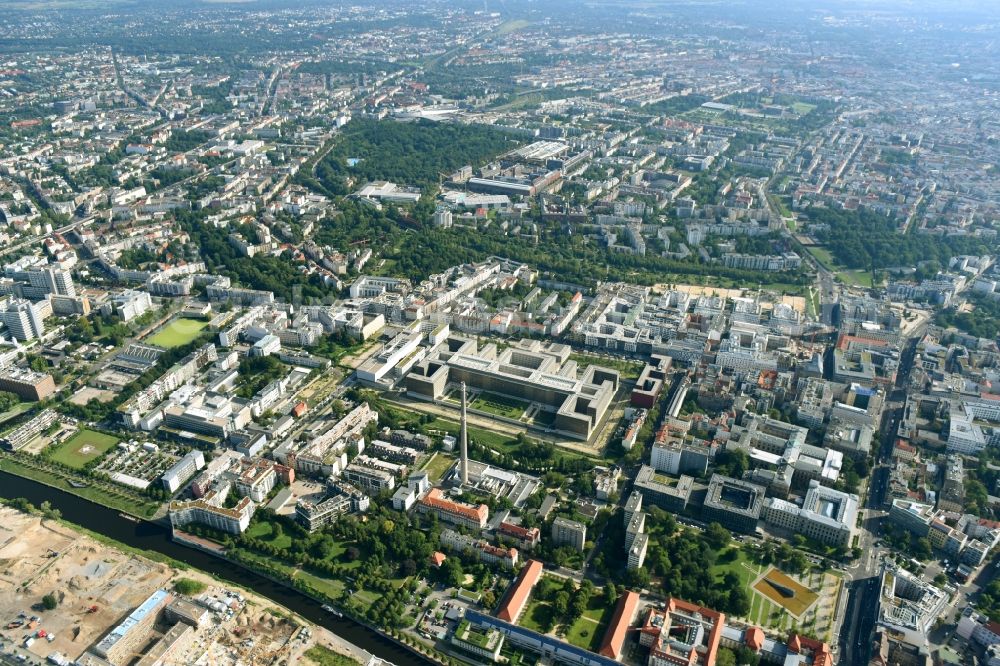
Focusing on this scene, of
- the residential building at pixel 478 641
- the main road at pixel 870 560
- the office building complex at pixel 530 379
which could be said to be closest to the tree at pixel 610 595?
the residential building at pixel 478 641

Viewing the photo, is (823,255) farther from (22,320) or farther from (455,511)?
(22,320)

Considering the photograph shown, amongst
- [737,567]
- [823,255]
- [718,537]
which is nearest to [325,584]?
[718,537]

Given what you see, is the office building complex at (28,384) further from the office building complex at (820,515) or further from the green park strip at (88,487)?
the office building complex at (820,515)

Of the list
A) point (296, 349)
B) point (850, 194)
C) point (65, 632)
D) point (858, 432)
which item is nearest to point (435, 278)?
point (296, 349)

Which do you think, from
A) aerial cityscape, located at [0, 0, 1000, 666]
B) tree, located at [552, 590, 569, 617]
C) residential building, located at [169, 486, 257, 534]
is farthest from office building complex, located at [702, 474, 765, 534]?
residential building, located at [169, 486, 257, 534]

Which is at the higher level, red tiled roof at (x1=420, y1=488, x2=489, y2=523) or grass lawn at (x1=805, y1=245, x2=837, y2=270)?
red tiled roof at (x1=420, y1=488, x2=489, y2=523)

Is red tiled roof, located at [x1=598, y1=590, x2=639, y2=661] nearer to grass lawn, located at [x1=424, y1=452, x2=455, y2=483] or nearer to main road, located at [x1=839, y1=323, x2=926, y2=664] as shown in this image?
main road, located at [x1=839, y1=323, x2=926, y2=664]
